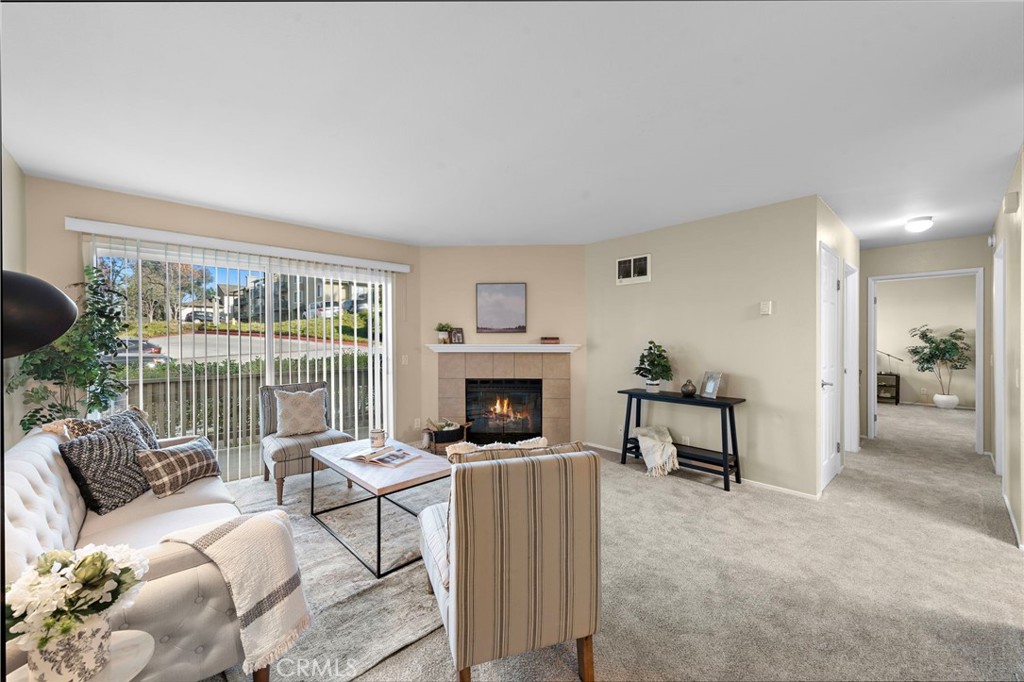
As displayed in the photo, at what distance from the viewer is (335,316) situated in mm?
4891

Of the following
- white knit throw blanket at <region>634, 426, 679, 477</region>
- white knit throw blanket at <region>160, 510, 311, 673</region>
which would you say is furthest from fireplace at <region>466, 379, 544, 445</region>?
white knit throw blanket at <region>160, 510, 311, 673</region>

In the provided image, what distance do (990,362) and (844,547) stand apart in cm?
356

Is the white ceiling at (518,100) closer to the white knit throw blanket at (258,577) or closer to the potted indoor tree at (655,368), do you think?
the potted indoor tree at (655,368)

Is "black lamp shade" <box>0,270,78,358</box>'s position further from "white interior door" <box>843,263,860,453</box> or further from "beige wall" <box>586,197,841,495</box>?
"white interior door" <box>843,263,860,453</box>

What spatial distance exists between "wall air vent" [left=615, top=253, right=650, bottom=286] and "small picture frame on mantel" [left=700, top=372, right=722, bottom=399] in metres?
1.17

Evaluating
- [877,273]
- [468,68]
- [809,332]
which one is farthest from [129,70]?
[877,273]

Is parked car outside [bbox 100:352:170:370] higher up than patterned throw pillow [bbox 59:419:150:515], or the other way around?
parked car outside [bbox 100:352:170:370]

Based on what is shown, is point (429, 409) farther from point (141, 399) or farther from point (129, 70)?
point (129, 70)

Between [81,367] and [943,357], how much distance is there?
11.1 m

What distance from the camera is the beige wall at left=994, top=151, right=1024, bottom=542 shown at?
2982 mm

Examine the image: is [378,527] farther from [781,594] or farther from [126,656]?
[781,594]

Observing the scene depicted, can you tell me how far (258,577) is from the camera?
1.80m

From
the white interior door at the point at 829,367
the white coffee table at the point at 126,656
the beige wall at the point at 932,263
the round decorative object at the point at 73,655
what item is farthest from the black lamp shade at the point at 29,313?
the beige wall at the point at 932,263

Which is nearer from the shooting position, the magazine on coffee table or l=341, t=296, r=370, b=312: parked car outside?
the magazine on coffee table
